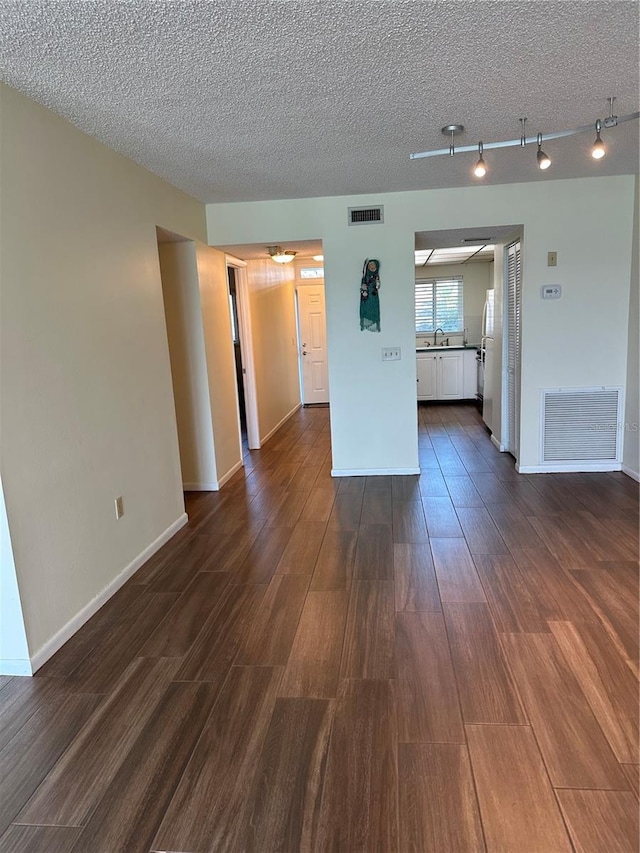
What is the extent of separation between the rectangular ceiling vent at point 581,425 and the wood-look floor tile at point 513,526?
103 centimetres

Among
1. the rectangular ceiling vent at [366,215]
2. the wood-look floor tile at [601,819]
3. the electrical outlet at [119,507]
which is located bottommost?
the wood-look floor tile at [601,819]

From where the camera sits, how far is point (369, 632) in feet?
7.20

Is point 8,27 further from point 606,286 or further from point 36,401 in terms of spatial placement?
point 606,286

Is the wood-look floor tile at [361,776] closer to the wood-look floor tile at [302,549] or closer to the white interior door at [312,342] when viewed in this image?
the wood-look floor tile at [302,549]

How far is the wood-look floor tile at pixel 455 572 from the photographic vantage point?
2457mm

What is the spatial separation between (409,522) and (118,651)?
1.95 m

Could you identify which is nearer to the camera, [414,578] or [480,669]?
[480,669]

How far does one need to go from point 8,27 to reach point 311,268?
21.7 feet

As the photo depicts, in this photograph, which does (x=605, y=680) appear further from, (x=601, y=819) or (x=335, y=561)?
(x=335, y=561)

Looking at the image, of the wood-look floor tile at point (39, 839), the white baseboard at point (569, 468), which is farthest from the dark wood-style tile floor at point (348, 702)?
the white baseboard at point (569, 468)

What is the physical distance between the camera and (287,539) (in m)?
3.25

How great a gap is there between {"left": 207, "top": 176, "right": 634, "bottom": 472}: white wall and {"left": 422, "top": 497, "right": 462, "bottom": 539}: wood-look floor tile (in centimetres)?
78

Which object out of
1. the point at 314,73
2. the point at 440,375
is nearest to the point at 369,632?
the point at 314,73

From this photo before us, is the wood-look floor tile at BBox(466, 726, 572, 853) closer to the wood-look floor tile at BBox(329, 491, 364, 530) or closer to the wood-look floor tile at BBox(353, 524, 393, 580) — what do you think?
the wood-look floor tile at BBox(353, 524, 393, 580)
